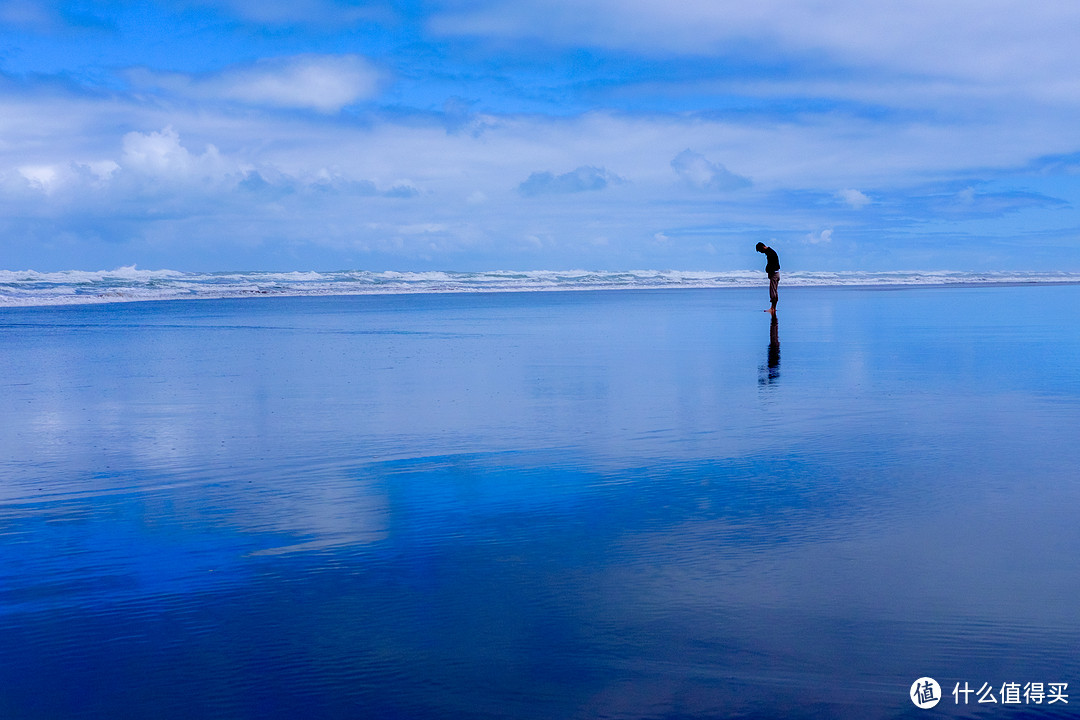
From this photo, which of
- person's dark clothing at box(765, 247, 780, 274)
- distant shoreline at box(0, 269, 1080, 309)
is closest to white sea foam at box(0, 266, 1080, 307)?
distant shoreline at box(0, 269, 1080, 309)

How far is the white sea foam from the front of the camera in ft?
183

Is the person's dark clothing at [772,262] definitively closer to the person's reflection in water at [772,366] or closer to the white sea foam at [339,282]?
the person's reflection in water at [772,366]

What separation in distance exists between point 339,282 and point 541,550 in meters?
72.4

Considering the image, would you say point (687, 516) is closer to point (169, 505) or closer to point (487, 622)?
point (487, 622)

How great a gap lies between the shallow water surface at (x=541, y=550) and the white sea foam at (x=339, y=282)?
44.6m

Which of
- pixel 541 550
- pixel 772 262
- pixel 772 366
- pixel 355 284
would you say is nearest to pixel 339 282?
pixel 355 284

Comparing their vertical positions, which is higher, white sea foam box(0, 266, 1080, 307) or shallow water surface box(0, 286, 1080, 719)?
white sea foam box(0, 266, 1080, 307)

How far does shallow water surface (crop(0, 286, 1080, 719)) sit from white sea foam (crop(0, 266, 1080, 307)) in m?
44.6

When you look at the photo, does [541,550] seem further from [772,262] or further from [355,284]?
[355,284]

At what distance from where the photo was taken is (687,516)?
5.61m

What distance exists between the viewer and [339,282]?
75.3 m

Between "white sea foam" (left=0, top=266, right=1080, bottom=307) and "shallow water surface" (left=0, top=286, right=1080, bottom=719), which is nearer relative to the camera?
"shallow water surface" (left=0, top=286, right=1080, bottom=719)

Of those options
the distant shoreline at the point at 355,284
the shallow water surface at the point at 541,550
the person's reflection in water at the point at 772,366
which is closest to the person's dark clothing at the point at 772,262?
the person's reflection in water at the point at 772,366

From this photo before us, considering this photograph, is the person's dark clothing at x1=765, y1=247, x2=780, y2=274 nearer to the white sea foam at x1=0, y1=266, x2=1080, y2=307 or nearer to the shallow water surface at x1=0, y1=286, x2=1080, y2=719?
the shallow water surface at x1=0, y1=286, x2=1080, y2=719
